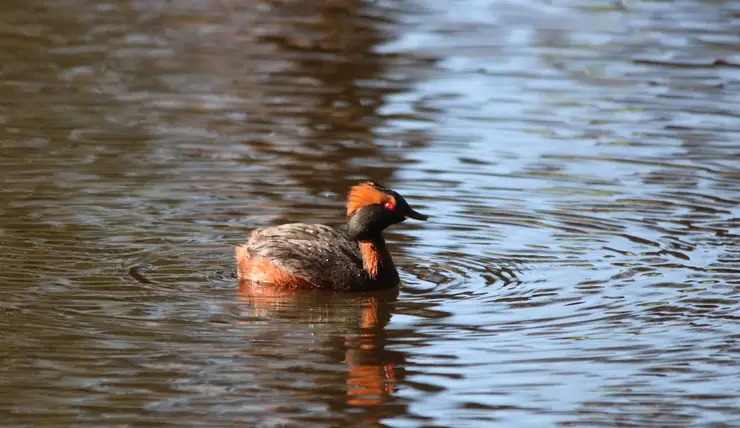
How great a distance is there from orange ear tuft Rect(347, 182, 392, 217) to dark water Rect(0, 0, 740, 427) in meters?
0.76

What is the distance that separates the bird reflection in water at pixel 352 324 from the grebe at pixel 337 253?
0.09 metres

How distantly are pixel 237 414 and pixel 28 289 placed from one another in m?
3.08

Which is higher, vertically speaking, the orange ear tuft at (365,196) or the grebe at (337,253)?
the orange ear tuft at (365,196)

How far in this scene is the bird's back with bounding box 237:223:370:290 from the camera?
1144cm

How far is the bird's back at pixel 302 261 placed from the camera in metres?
11.4

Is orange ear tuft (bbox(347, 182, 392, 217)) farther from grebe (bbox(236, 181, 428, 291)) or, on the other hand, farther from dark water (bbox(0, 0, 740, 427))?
dark water (bbox(0, 0, 740, 427))

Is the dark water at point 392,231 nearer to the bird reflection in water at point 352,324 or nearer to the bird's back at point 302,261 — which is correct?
the bird reflection in water at point 352,324

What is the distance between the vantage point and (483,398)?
8.83 metres

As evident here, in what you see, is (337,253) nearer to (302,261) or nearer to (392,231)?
(302,261)

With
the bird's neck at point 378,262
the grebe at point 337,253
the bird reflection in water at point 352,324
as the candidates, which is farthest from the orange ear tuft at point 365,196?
the bird reflection in water at point 352,324

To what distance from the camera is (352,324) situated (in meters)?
10.5

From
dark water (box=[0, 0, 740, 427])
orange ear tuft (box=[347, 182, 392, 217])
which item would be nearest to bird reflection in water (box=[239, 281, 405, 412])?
dark water (box=[0, 0, 740, 427])

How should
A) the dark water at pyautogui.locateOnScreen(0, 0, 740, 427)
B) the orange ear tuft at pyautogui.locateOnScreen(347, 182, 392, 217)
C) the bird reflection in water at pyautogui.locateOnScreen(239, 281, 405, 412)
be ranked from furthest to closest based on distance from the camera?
the orange ear tuft at pyautogui.locateOnScreen(347, 182, 392, 217)
the bird reflection in water at pyautogui.locateOnScreen(239, 281, 405, 412)
the dark water at pyautogui.locateOnScreen(0, 0, 740, 427)

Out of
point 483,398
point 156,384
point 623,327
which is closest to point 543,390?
point 483,398
